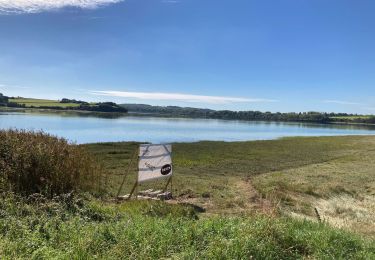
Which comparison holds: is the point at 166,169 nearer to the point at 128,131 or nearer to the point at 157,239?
the point at 157,239

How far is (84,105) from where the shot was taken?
7549 inches

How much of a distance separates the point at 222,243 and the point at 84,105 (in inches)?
7537

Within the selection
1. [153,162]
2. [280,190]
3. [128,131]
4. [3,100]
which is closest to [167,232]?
[153,162]

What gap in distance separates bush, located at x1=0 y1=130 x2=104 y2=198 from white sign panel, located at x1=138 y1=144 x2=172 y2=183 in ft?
6.31

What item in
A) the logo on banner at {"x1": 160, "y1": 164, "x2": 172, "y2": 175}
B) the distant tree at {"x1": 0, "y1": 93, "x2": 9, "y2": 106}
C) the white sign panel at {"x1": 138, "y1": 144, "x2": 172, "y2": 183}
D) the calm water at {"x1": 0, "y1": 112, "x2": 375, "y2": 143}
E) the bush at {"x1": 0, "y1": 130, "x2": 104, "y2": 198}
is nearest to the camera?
the bush at {"x1": 0, "y1": 130, "x2": 104, "y2": 198}

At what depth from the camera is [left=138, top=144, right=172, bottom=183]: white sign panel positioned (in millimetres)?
14320

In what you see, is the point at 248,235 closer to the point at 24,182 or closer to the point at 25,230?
the point at 25,230

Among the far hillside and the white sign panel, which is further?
the far hillside

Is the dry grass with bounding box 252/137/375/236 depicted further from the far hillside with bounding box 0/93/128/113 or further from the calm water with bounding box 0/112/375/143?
the far hillside with bounding box 0/93/128/113

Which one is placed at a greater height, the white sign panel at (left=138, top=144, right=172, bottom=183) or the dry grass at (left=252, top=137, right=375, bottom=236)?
the white sign panel at (left=138, top=144, right=172, bottom=183)

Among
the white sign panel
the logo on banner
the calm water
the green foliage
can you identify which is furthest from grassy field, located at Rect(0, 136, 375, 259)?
the calm water

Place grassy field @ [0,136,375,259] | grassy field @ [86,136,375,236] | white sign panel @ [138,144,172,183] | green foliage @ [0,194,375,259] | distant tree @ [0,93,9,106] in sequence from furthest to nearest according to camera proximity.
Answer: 1. distant tree @ [0,93,9,106]
2. white sign panel @ [138,144,172,183]
3. grassy field @ [86,136,375,236]
4. grassy field @ [0,136,375,259]
5. green foliage @ [0,194,375,259]

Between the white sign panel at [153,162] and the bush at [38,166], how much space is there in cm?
192

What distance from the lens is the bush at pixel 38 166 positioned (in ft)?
36.0
